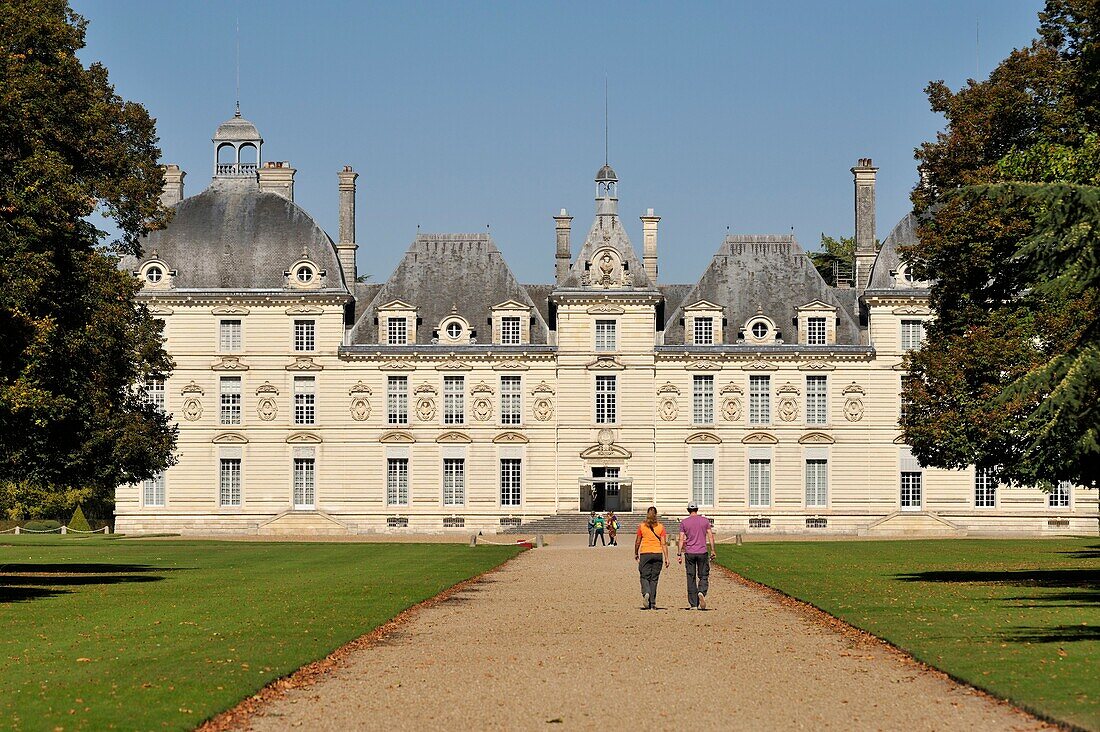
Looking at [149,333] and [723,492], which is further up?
[149,333]

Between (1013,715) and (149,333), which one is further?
(149,333)

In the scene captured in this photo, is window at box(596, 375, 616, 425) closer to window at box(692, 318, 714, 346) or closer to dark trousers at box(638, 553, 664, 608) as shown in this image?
window at box(692, 318, 714, 346)

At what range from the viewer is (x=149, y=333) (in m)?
40.5

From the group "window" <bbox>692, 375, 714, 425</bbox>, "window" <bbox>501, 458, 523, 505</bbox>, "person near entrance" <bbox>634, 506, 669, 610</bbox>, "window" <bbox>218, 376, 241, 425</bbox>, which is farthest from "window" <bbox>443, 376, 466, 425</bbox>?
"person near entrance" <bbox>634, 506, 669, 610</bbox>

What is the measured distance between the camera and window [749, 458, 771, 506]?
236 feet

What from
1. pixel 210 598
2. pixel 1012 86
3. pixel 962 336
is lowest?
pixel 210 598

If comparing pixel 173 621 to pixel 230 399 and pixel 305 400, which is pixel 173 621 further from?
pixel 230 399

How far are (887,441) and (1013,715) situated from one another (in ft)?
190

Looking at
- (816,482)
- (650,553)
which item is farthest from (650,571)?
(816,482)

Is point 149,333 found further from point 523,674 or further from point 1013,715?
point 1013,715

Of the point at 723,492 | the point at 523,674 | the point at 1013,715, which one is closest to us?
the point at 1013,715

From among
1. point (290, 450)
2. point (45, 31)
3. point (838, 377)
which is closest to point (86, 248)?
point (45, 31)

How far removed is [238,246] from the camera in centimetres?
7319

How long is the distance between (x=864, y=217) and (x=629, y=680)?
59.6 metres
